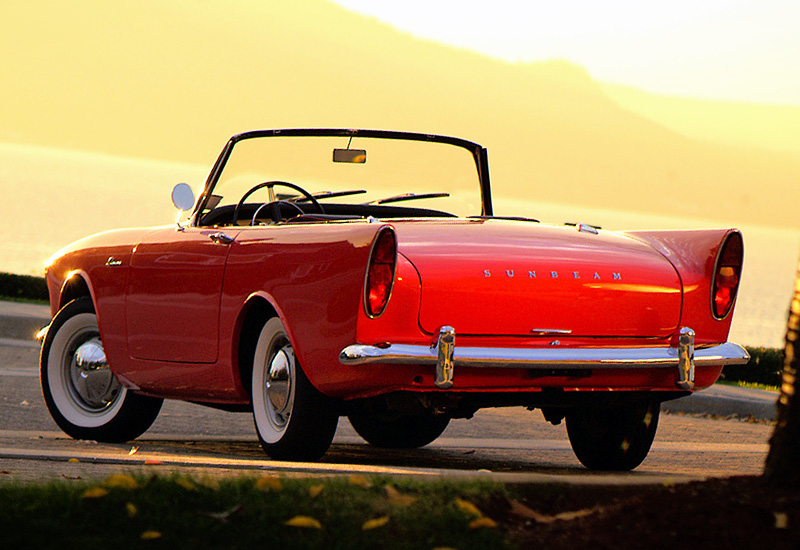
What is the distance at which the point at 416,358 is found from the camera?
5336mm

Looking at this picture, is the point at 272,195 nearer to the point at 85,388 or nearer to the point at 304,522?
the point at 85,388

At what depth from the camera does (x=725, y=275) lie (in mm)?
→ 6094

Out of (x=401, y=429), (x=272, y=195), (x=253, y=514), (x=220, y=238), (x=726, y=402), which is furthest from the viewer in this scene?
(x=726, y=402)

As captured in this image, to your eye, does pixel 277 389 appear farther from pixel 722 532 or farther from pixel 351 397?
pixel 722 532

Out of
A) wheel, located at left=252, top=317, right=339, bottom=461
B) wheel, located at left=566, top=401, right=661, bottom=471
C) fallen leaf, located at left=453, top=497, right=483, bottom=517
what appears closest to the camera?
fallen leaf, located at left=453, top=497, right=483, bottom=517

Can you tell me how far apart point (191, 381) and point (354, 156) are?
1.62 metres

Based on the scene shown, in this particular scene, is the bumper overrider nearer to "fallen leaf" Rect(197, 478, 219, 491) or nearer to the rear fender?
the rear fender

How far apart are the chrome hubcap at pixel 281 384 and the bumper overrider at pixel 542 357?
0.63 metres

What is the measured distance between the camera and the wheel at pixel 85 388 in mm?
7527

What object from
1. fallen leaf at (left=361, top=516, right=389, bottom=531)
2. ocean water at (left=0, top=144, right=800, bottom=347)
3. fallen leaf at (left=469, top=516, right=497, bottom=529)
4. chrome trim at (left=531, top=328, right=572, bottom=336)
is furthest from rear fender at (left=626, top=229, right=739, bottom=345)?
ocean water at (left=0, top=144, right=800, bottom=347)

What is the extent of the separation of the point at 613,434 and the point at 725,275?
48.2 inches

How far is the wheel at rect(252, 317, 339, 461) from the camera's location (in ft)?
19.2

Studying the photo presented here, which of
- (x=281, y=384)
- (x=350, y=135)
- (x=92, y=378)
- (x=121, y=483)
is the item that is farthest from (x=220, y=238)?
(x=121, y=483)

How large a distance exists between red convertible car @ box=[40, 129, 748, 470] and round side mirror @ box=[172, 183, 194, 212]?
0.05 ft
